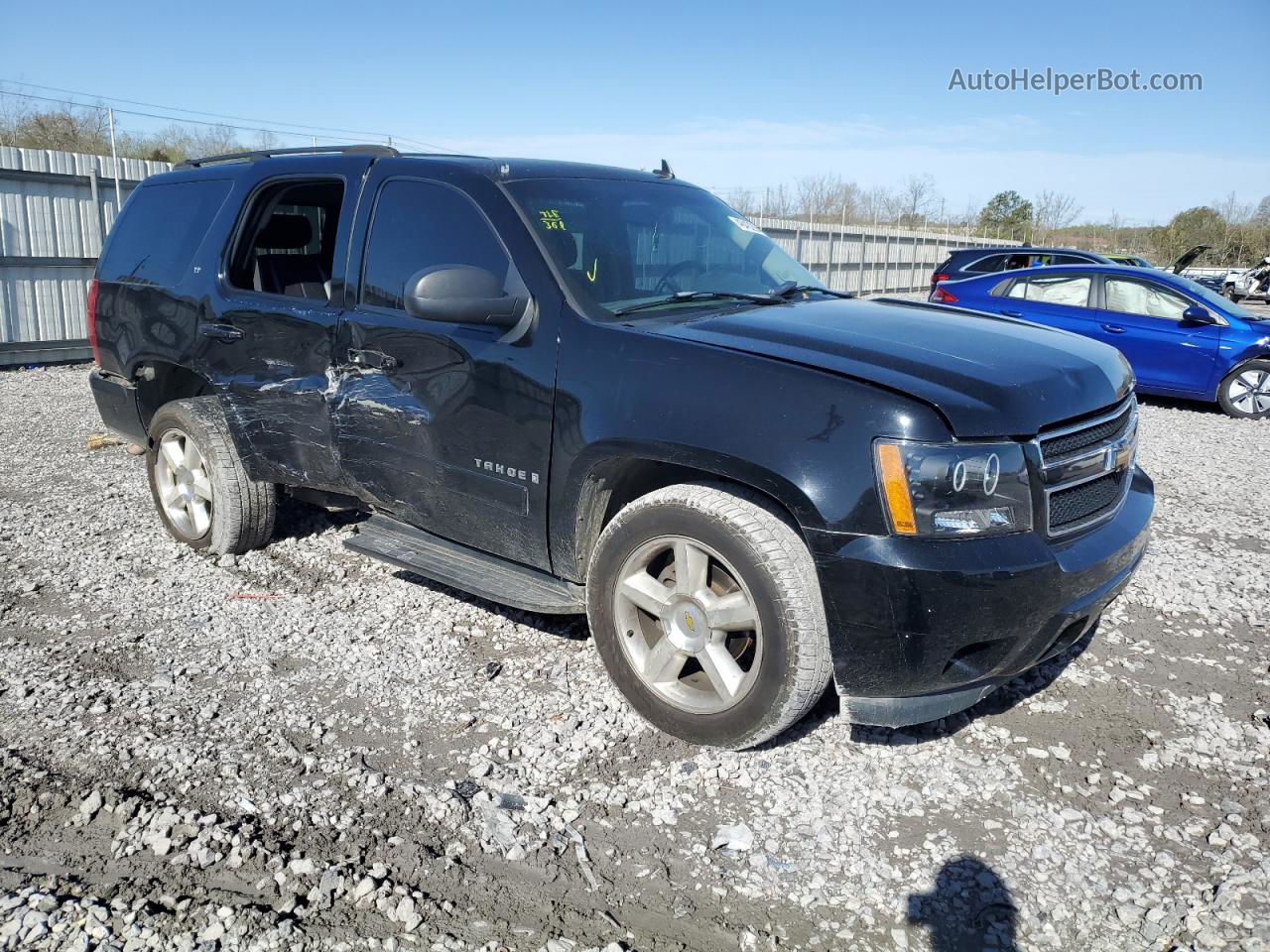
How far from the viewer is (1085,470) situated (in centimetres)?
311

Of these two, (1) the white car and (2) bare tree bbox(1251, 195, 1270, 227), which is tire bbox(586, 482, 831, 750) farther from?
(2) bare tree bbox(1251, 195, 1270, 227)

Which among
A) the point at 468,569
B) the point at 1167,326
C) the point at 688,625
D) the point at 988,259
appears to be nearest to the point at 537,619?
the point at 468,569

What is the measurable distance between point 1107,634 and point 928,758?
1.60 metres

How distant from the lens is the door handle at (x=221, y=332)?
4617 millimetres

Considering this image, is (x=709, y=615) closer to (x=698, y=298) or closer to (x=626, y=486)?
(x=626, y=486)

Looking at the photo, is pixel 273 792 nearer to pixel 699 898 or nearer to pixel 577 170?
pixel 699 898

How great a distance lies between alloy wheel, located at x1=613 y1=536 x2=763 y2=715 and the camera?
3102 mm

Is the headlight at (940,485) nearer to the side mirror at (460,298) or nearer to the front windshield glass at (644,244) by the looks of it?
the front windshield glass at (644,244)

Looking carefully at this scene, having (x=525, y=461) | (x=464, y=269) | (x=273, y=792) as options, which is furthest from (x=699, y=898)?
(x=464, y=269)

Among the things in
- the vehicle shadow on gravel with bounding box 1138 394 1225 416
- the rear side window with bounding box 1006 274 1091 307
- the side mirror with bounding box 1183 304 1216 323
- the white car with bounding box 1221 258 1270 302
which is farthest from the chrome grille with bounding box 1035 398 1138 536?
the white car with bounding box 1221 258 1270 302

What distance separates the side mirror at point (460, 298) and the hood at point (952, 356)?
0.61m

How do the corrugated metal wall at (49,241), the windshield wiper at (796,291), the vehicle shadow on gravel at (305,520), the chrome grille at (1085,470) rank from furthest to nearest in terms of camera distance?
the corrugated metal wall at (49,241) < the vehicle shadow on gravel at (305,520) < the windshield wiper at (796,291) < the chrome grille at (1085,470)

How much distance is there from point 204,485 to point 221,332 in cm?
90

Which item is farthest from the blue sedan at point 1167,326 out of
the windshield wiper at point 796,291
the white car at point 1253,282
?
the white car at point 1253,282
